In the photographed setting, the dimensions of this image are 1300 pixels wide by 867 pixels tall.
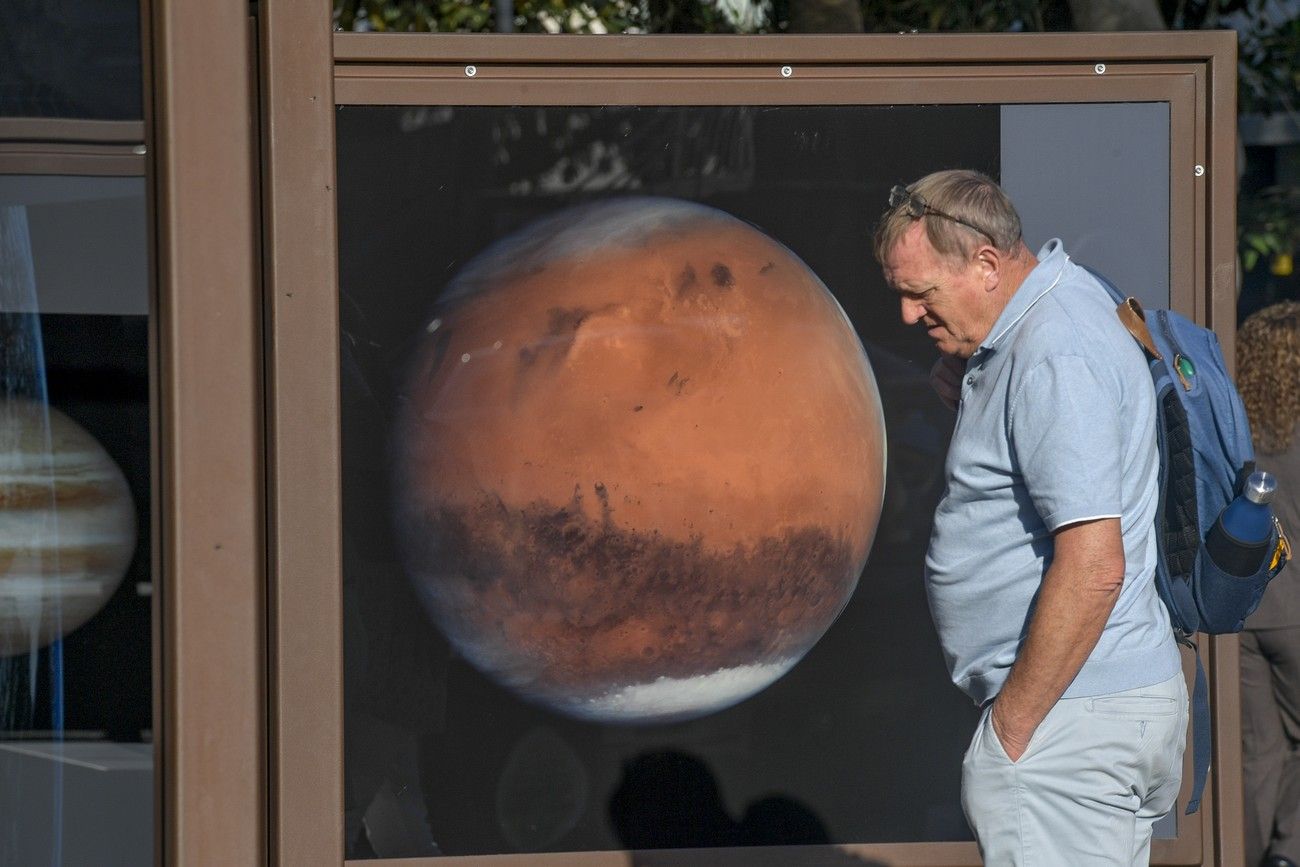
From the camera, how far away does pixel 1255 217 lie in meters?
5.64

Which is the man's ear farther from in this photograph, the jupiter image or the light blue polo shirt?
the jupiter image

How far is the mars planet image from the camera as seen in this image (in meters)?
2.78

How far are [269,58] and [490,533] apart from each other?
1140 millimetres

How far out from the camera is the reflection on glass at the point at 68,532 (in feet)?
6.77

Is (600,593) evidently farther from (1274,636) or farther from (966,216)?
(1274,636)

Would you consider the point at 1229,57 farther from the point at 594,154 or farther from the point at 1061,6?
the point at 1061,6

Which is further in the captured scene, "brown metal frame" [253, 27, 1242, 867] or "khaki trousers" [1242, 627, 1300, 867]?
"khaki trousers" [1242, 627, 1300, 867]

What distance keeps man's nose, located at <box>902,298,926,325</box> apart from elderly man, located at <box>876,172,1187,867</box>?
0.13 feet

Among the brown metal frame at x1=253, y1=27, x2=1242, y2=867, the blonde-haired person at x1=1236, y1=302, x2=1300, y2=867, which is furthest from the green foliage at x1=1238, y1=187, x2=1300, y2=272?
the brown metal frame at x1=253, y1=27, x2=1242, y2=867

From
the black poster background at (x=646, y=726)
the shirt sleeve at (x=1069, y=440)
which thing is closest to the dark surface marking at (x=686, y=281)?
the black poster background at (x=646, y=726)

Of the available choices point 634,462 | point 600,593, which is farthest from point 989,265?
point 600,593

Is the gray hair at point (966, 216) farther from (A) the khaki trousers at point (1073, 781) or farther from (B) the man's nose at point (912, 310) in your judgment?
(A) the khaki trousers at point (1073, 781)

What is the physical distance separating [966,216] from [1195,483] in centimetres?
59

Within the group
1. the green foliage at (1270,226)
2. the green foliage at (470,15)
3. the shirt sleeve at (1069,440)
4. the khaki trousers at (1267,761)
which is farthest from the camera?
the green foliage at (470,15)
